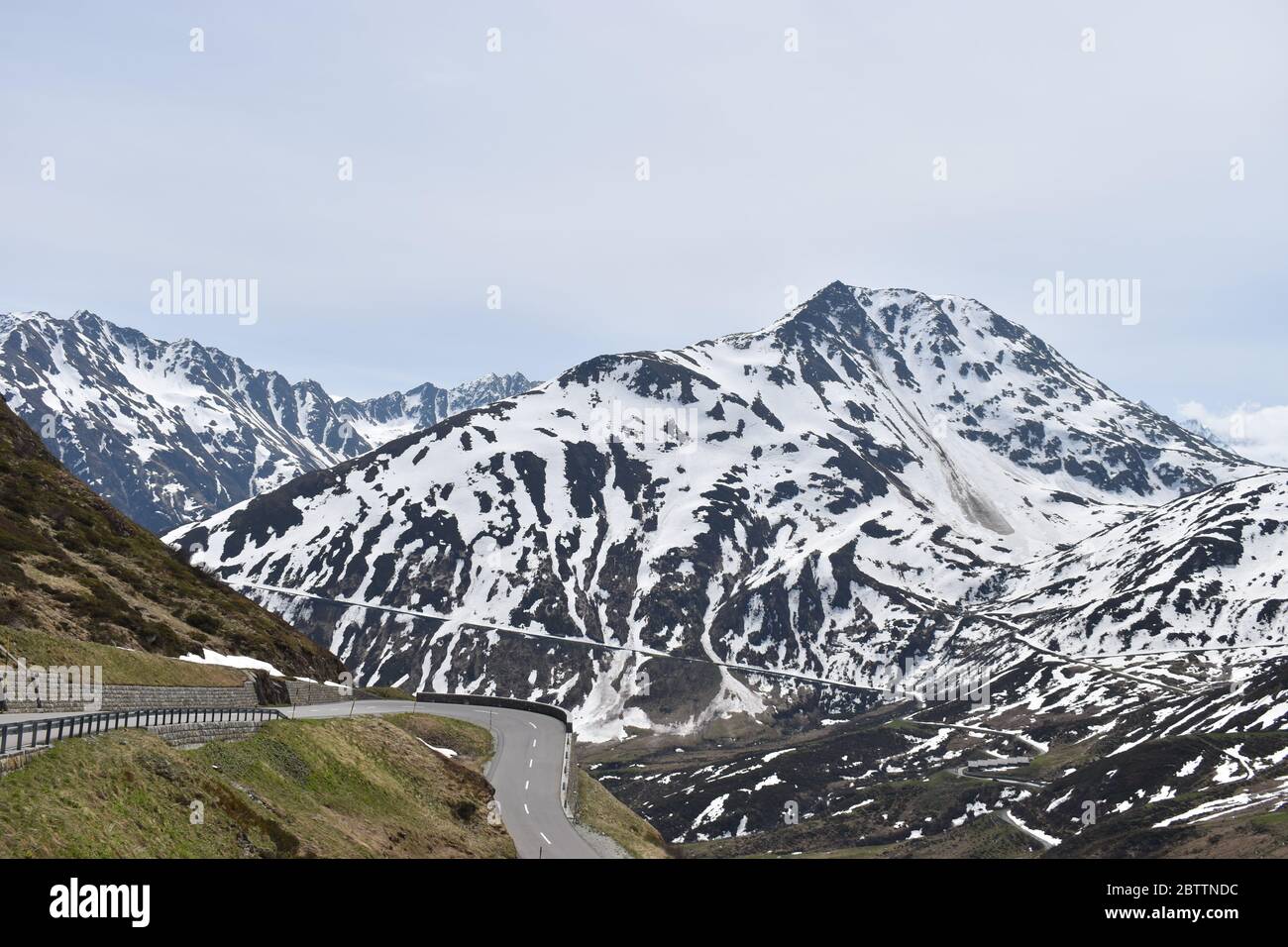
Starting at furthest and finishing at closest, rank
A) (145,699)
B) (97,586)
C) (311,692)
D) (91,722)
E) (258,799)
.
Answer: (311,692) → (97,586) → (145,699) → (258,799) → (91,722)

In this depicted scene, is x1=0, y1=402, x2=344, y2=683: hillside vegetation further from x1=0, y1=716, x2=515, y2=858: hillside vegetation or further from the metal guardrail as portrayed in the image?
the metal guardrail

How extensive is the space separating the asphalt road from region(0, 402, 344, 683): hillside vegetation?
487 inches

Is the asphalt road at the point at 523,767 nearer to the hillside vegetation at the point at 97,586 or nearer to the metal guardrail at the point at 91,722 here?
the metal guardrail at the point at 91,722

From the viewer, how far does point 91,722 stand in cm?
3250

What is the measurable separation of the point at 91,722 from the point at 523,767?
1893 inches

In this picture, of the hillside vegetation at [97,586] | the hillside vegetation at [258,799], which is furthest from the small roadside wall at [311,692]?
the hillside vegetation at [258,799]

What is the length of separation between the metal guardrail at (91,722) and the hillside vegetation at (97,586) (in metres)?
18.6

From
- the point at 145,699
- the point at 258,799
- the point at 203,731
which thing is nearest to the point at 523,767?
the point at 145,699

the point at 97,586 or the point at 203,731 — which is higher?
the point at 97,586

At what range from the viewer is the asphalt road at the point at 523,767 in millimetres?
56088

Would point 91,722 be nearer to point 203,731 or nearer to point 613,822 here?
point 203,731

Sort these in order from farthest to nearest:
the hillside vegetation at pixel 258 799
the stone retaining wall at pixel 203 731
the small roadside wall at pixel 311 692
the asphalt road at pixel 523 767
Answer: the small roadside wall at pixel 311 692
the asphalt road at pixel 523 767
the stone retaining wall at pixel 203 731
the hillside vegetation at pixel 258 799

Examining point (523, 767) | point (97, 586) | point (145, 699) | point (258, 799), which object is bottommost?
point (523, 767)
